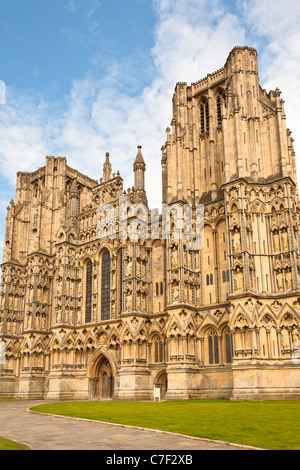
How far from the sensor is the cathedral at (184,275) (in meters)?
34.2

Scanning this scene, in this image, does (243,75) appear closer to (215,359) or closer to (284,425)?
(215,359)

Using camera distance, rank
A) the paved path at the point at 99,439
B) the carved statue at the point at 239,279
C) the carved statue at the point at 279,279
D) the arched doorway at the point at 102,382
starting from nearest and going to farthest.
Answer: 1. the paved path at the point at 99,439
2. the carved statue at the point at 239,279
3. the carved statue at the point at 279,279
4. the arched doorway at the point at 102,382

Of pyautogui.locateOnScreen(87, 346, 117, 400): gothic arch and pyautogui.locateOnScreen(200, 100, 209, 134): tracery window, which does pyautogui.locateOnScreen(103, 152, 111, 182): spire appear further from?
pyautogui.locateOnScreen(87, 346, 117, 400): gothic arch

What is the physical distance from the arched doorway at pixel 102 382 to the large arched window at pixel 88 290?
5.38 metres

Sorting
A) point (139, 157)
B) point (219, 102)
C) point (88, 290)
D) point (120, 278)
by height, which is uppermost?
point (219, 102)

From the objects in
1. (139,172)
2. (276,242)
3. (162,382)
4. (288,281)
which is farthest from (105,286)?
(288,281)

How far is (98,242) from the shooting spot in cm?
5044

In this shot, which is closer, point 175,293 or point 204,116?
point 175,293

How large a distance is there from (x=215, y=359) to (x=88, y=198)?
3545cm

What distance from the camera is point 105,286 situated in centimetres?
4844

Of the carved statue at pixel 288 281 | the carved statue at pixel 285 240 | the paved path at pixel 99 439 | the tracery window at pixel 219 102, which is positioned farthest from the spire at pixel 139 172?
the paved path at pixel 99 439

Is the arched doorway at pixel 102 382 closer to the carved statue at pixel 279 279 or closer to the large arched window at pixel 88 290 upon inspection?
the large arched window at pixel 88 290

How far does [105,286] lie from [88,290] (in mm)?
3215

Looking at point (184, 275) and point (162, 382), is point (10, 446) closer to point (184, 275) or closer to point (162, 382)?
point (184, 275)
